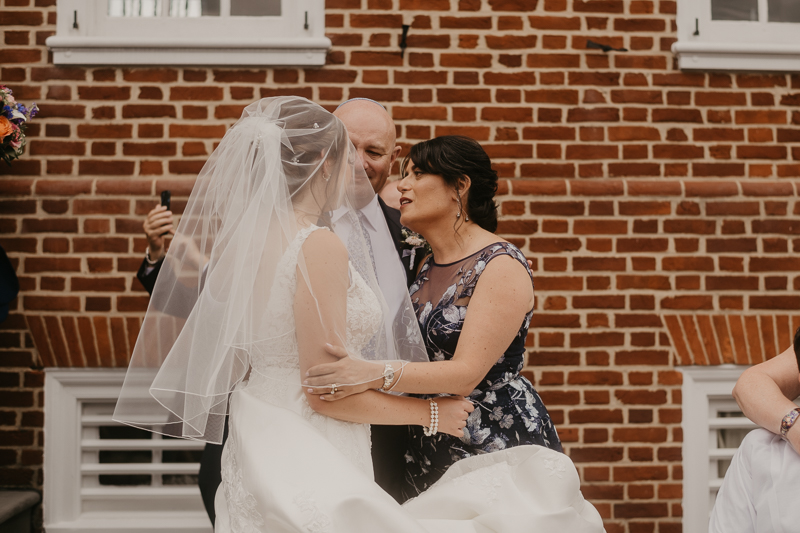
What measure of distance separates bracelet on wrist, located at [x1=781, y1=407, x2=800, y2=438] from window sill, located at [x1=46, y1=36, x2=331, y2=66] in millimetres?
2467

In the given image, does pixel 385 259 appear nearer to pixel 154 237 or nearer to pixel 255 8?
pixel 154 237

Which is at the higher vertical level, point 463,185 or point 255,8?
point 255,8

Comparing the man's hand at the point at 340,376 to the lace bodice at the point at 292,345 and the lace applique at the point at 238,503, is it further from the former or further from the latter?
the lace applique at the point at 238,503

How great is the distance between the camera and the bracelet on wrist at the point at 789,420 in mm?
1918

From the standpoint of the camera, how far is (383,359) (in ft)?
6.29

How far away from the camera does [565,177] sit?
319 cm

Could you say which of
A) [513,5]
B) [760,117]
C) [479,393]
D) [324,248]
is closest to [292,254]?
[324,248]

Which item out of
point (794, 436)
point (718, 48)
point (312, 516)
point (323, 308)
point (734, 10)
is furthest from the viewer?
point (734, 10)

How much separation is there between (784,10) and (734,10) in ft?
1.01

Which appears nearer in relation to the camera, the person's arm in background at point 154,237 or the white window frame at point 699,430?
the person's arm in background at point 154,237

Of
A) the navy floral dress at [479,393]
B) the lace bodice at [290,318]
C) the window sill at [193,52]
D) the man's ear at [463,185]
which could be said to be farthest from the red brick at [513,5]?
the lace bodice at [290,318]

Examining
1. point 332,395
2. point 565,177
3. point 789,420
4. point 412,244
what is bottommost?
point 789,420

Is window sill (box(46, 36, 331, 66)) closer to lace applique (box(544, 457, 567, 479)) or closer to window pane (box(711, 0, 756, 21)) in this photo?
window pane (box(711, 0, 756, 21))

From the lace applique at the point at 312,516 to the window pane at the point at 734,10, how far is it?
126 inches
